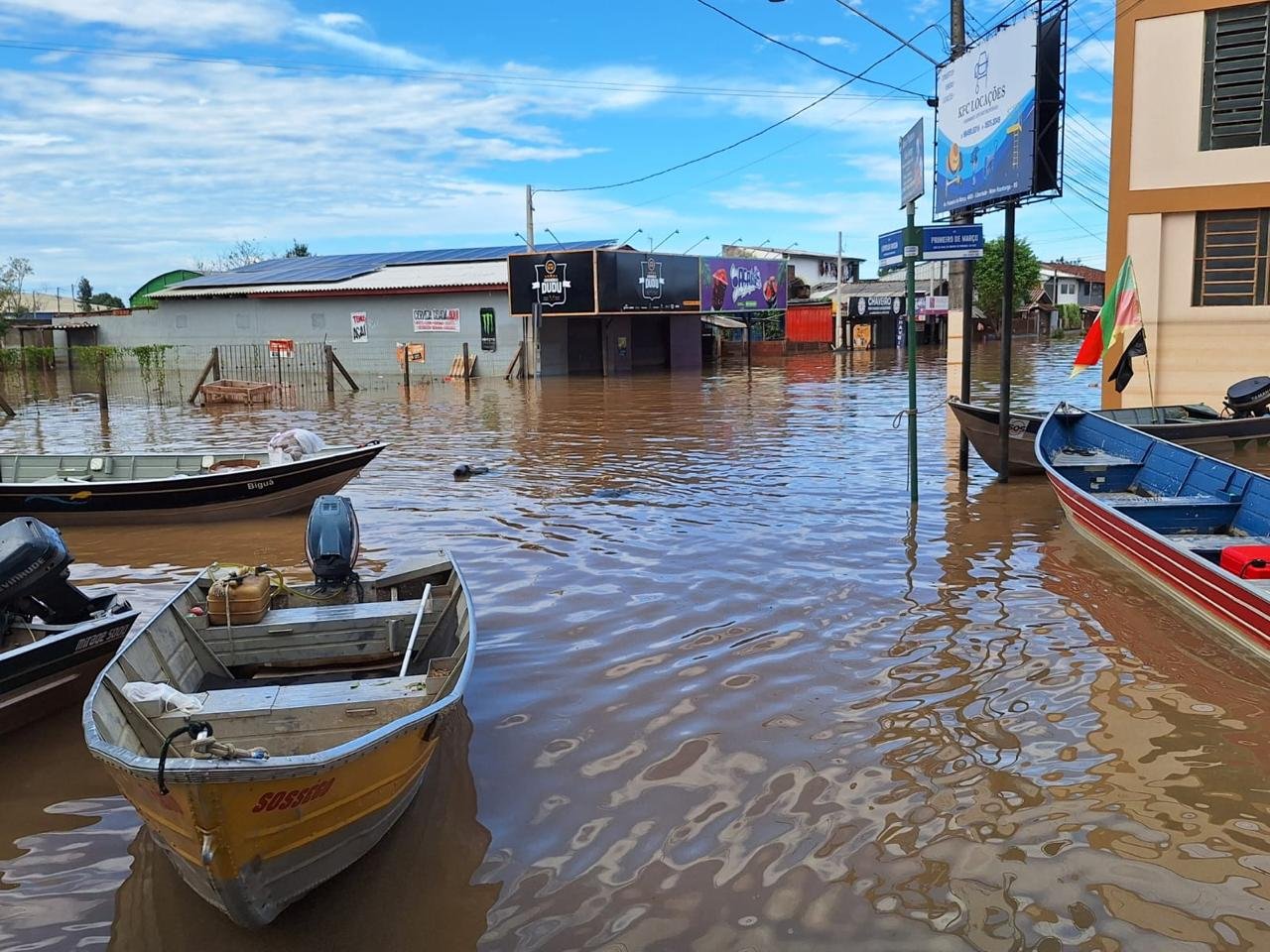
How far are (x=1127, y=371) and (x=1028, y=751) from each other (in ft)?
38.9

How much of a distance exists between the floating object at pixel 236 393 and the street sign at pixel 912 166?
70.4 ft

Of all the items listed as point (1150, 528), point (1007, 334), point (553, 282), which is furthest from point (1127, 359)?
point (553, 282)

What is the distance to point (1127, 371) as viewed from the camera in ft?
50.8

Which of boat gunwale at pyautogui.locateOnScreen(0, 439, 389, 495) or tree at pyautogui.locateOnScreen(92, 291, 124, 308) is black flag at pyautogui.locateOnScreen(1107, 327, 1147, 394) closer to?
boat gunwale at pyautogui.locateOnScreen(0, 439, 389, 495)

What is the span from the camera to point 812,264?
227ft

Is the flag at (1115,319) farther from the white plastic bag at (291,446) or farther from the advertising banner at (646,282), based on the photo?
the advertising banner at (646,282)

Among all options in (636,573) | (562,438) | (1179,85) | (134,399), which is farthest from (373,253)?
(636,573)

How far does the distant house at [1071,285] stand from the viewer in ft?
277

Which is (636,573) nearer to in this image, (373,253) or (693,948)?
(693,948)

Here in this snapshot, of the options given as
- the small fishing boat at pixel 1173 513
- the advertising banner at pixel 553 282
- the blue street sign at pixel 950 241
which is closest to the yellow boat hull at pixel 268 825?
the small fishing boat at pixel 1173 513

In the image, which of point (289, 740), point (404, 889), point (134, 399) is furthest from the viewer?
point (134, 399)

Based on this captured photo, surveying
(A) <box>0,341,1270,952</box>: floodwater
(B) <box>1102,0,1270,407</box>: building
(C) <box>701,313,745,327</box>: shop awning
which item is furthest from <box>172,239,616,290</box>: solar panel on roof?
(A) <box>0,341,1270,952</box>: floodwater

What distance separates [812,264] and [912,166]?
60.9 metres

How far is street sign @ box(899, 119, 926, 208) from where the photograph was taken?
9.99m
